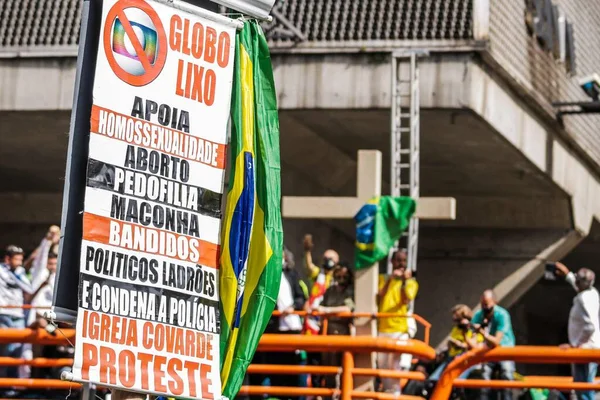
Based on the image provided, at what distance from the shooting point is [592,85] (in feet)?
76.4

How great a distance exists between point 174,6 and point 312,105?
13.1 metres

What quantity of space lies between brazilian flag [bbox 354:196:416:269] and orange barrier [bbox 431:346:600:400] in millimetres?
2261

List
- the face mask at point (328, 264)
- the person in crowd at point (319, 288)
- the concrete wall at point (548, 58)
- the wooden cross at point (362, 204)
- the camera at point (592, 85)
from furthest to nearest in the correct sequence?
the camera at point (592, 85) < the concrete wall at point (548, 58) < the face mask at point (328, 264) < the person in crowd at point (319, 288) < the wooden cross at point (362, 204)

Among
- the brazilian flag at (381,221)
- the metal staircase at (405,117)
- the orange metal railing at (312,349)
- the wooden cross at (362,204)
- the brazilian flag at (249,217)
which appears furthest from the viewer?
the metal staircase at (405,117)

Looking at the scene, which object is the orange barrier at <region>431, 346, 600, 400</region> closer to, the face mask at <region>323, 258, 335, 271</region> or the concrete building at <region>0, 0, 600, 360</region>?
the face mask at <region>323, 258, 335, 271</region>

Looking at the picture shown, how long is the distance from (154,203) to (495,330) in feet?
22.5

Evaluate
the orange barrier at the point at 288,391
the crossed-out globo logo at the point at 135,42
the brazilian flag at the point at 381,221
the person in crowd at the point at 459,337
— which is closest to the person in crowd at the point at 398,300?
the brazilian flag at the point at 381,221

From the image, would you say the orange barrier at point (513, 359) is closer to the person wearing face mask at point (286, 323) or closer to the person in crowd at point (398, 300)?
the person in crowd at point (398, 300)

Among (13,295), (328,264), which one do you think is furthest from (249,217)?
(13,295)

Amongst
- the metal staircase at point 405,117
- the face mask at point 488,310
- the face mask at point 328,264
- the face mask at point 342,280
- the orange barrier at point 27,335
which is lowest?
the orange barrier at point 27,335

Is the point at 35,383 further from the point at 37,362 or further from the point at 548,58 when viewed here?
the point at 548,58

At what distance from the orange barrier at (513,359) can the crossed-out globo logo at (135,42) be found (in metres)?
5.55

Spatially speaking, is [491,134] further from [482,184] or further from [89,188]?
[89,188]

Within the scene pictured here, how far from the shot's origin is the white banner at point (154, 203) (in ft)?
25.5
